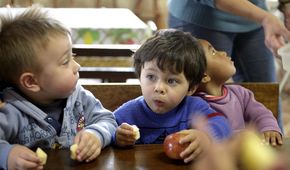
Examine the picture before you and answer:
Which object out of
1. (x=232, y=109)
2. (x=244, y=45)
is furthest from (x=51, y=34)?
(x=244, y=45)

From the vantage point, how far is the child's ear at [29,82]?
0.94 m

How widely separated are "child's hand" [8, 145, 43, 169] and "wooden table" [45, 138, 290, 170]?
1.9 inches

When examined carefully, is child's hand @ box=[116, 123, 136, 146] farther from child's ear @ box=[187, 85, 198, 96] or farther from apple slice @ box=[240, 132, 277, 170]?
apple slice @ box=[240, 132, 277, 170]

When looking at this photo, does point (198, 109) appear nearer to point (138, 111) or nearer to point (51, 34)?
point (138, 111)

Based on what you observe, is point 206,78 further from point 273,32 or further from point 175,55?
point 273,32

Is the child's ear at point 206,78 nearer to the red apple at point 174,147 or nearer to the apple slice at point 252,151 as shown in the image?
the red apple at point 174,147

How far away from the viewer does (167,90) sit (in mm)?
1021

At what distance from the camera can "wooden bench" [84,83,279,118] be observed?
1164 millimetres

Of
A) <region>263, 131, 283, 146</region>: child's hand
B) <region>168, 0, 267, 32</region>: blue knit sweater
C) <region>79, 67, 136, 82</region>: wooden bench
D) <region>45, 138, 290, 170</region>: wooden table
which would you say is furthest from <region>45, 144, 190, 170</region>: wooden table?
<region>79, 67, 136, 82</region>: wooden bench

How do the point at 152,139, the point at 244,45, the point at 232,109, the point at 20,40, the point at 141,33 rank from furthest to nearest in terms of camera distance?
1. the point at 141,33
2. the point at 244,45
3. the point at 232,109
4. the point at 152,139
5. the point at 20,40

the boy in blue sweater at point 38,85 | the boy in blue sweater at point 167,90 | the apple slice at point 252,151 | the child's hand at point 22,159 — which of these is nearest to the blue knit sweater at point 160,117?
the boy in blue sweater at point 167,90

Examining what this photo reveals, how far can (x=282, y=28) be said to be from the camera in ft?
4.23

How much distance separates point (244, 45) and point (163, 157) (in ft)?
2.43

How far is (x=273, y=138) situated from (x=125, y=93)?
40cm
